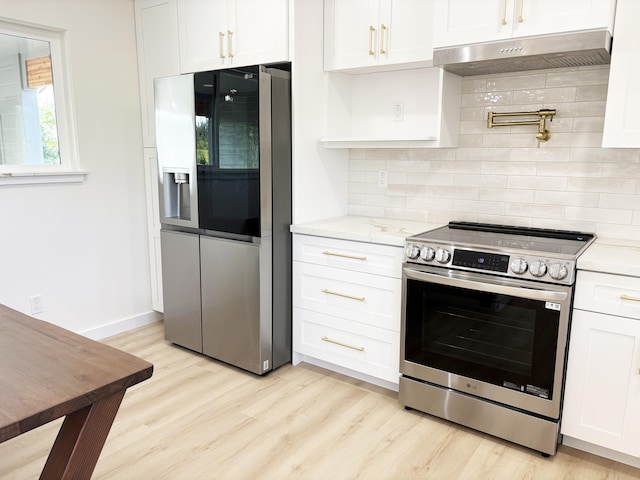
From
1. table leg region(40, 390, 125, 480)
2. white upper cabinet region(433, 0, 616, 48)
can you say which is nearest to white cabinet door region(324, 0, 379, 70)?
white upper cabinet region(433, 0, 616, 48)

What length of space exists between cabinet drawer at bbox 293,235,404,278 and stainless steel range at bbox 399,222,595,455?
0.12 meters

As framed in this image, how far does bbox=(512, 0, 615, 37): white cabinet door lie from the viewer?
2.03 m

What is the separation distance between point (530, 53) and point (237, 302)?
2003mm

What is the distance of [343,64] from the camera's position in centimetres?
289

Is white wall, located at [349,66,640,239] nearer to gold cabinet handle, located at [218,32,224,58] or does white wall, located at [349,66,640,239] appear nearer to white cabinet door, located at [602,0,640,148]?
white cabinet door, located at [602,0,640,148]

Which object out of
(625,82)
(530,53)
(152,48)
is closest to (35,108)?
(152,48)

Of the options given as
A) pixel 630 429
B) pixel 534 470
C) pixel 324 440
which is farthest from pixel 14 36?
pixel 630 429

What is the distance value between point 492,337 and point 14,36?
3.20 m

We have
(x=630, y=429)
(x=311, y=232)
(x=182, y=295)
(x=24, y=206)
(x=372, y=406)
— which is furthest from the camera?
(x=182, y=295)

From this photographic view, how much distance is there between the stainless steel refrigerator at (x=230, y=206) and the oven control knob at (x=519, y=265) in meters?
1.31

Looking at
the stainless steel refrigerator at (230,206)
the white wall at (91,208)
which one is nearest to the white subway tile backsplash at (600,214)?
the stainless steel refrigerator at (230,206)

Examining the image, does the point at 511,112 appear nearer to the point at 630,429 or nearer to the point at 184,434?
the point at 630,429

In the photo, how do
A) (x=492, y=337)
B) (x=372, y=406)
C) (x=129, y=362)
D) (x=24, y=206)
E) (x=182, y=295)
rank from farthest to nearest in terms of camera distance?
(x=182, y=295), (x=24, y=206), (x=372, y=406), (x=492, y=337), (x=129, y=362)

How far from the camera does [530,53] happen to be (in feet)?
7.18
